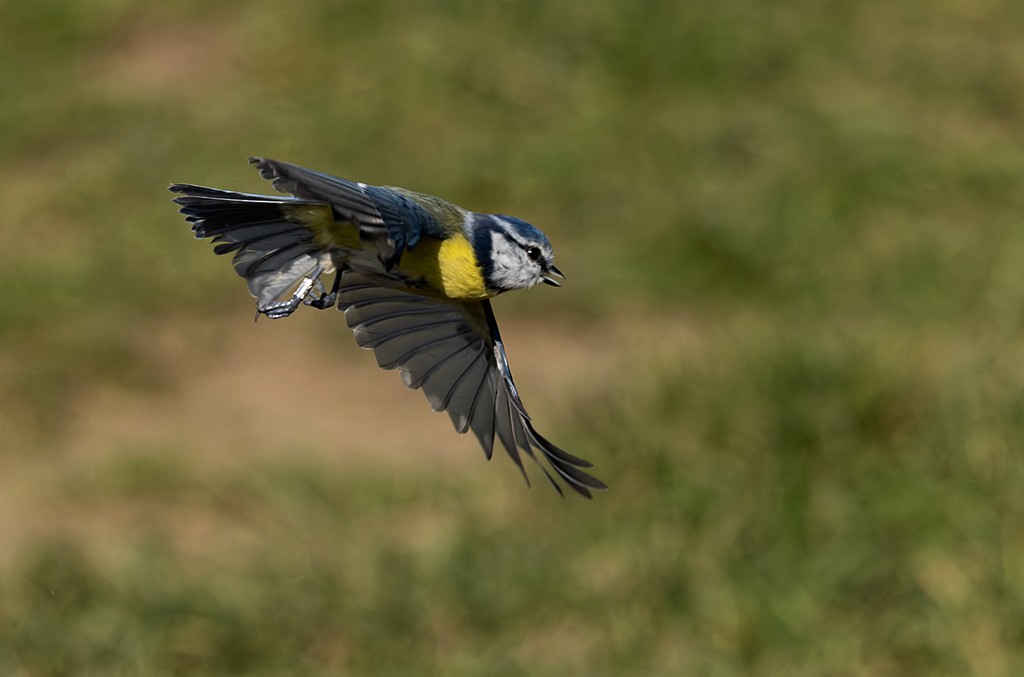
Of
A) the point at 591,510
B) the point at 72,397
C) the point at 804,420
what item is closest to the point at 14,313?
the point at 72,397

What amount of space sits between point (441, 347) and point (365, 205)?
106cm

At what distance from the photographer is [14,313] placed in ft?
23.5

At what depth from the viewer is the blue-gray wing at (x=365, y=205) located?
7.10 ft

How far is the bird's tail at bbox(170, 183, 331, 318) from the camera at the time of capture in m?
2.64

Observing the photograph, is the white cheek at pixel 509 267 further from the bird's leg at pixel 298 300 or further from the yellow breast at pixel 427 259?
the bird's leg at pixel 298 300

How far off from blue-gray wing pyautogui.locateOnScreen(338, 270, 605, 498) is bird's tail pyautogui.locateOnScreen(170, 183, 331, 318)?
0.50m

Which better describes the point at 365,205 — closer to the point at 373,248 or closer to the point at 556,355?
the point at 373,248

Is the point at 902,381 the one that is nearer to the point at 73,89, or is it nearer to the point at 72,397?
the point at 72,397

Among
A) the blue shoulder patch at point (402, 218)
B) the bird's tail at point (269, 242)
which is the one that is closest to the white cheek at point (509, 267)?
the blue shoulder patch at point (402, 218)

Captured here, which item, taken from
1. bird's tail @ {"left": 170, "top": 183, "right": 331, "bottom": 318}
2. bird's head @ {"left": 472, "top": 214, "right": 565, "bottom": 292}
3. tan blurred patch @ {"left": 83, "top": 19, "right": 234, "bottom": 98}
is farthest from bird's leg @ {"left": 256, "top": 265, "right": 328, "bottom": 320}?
tan blurred patch @ {"left": 83, "top": 19, "right": 234, "bottom": 98}

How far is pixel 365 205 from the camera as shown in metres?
2.32

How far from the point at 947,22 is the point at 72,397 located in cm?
489

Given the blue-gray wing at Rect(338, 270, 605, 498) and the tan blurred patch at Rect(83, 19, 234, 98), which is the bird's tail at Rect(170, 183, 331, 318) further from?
the tan blurred patch at Rect(83, 19, 234, 98)

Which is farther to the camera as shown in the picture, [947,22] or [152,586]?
[947,22]
